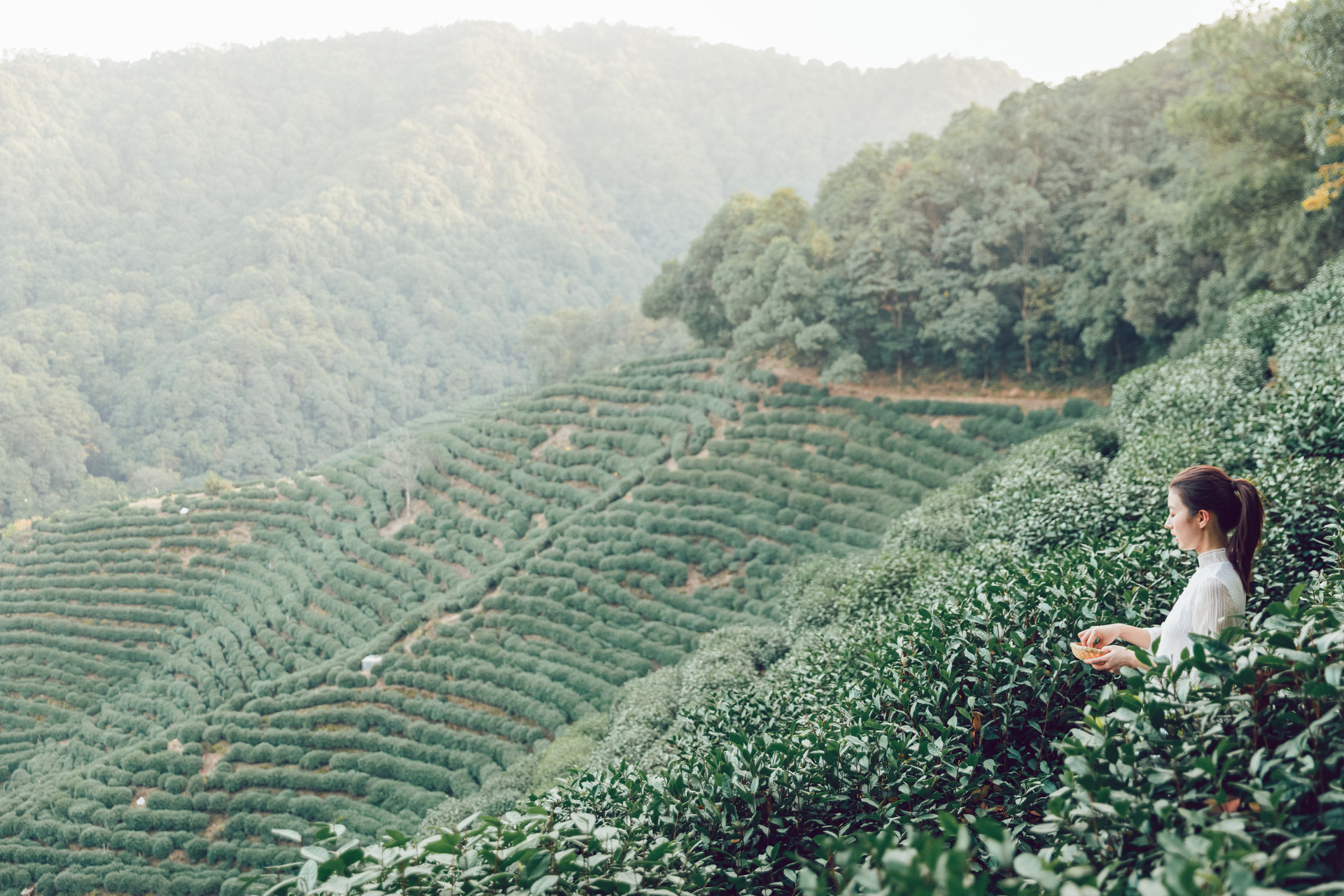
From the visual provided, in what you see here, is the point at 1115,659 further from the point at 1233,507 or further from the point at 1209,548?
the point at 1233,507

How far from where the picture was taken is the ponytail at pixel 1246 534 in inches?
123

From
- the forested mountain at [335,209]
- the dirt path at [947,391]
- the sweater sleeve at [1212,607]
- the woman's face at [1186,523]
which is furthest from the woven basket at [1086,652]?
the forested mountain at [335,209]

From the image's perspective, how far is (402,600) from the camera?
23.5 metres

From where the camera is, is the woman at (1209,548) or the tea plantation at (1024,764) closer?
the tea plantation at (1024,764)

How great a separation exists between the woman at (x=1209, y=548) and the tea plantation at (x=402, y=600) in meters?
14.9

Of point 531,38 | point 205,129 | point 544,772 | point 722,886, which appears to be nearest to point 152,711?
point 544,772

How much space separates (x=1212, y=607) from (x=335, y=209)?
111 metres

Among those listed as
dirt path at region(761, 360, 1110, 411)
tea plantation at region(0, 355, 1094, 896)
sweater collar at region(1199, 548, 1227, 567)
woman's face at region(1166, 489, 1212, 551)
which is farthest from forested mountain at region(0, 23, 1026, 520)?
sweater collar at region(1199, 548, 1227, 567)

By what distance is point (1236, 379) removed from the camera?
36.0 ft

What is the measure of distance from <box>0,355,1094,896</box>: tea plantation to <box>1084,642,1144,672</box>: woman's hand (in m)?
14.8

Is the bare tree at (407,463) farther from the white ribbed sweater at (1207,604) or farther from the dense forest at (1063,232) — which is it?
the white ribbed sweater at (1207,604)

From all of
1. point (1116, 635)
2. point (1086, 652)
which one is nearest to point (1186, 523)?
point (1116, 635)

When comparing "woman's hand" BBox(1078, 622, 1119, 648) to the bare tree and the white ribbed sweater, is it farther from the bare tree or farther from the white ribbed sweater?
the bare tree

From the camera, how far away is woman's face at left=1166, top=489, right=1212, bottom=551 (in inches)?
124
